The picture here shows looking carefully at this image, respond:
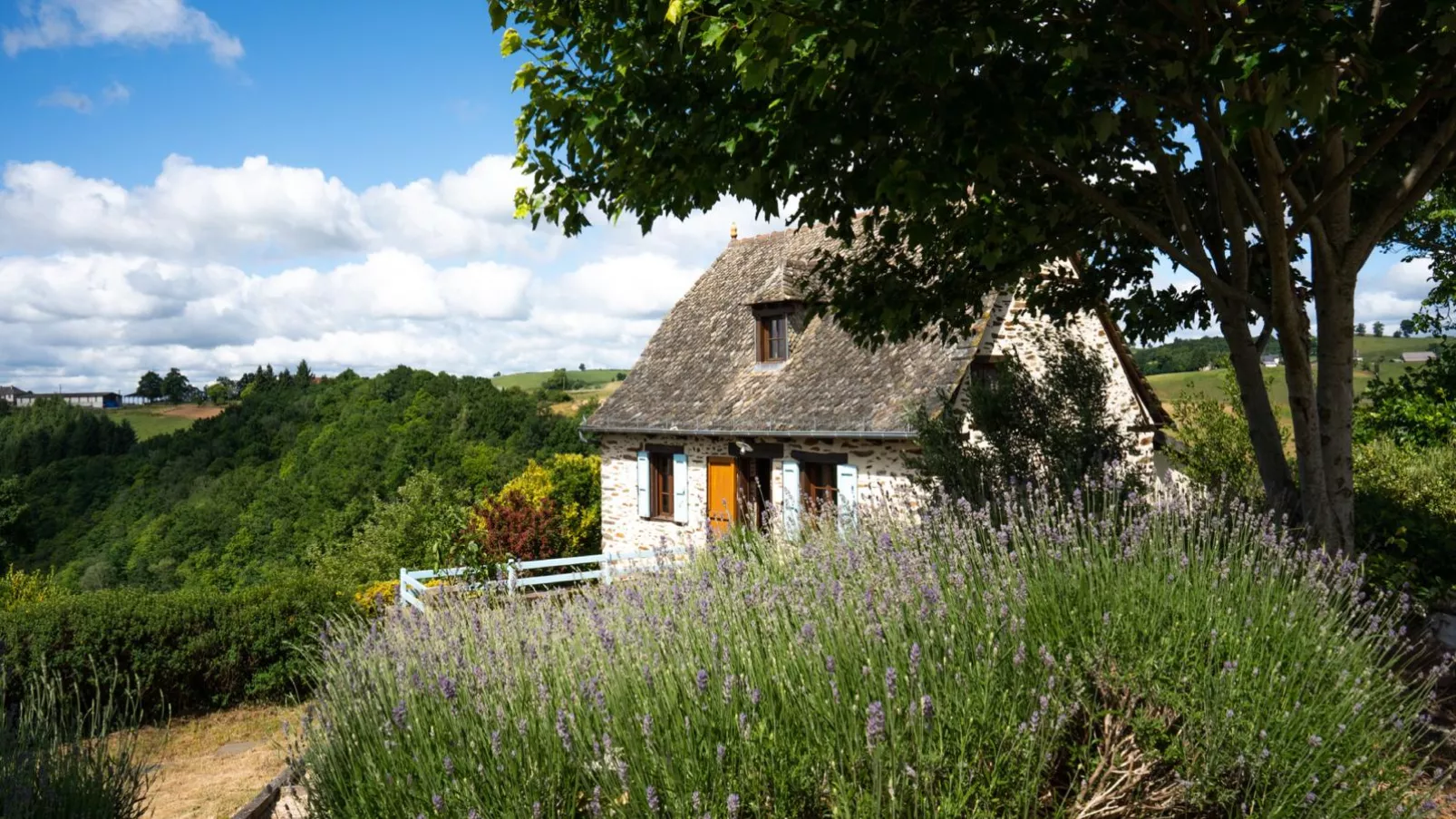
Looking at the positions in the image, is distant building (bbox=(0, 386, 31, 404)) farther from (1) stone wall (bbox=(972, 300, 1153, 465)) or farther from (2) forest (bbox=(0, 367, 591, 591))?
(1) stone wall (bbox=(972, 300, 1153, 465))

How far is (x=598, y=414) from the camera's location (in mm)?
18172

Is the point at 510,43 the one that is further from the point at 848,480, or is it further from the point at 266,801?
the point at 848,480

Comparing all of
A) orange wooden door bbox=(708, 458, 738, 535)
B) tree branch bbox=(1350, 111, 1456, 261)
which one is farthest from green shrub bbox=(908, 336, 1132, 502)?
orange wooden door bbox=(708, 458, 738, 535)

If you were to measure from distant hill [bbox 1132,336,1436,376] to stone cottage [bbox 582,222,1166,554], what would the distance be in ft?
11.0

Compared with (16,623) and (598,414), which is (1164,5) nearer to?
(16,623)

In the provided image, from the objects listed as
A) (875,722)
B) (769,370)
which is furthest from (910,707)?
(769,370)

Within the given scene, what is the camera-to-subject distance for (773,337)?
1641 cm

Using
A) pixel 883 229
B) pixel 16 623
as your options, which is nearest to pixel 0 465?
pixel 16 623

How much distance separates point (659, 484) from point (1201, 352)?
18.0m

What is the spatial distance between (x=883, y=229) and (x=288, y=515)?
33.3 metres

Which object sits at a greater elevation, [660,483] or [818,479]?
[818,479]

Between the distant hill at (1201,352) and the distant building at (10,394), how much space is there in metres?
75.6

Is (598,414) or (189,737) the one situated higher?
(598,414)

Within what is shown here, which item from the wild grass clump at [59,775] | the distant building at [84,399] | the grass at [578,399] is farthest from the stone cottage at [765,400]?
the distant building at [84,399]
